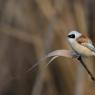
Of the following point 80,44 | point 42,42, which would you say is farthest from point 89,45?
point 42,42

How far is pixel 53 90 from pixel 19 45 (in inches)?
17.0

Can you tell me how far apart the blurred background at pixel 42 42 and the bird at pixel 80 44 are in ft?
2.27

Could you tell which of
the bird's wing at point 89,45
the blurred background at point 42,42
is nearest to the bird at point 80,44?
the bird's wing at point 89,45

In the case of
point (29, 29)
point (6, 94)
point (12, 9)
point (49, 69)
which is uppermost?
point (12, 9)

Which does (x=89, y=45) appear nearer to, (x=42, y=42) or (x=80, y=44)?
(x=80, y=44)

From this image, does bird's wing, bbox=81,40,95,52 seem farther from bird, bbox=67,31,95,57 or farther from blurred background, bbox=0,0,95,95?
blurred background, bbox=0,0,95,95

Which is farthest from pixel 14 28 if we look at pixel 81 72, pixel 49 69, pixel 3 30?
pixel 81 72

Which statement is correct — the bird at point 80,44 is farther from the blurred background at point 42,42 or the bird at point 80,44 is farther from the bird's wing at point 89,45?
the blurred background at point 42,42

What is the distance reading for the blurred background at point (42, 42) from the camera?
2.39m

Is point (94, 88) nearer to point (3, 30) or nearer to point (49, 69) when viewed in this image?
point (49, 69)

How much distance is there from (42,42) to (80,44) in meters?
0.95

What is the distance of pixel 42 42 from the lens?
2494 mm

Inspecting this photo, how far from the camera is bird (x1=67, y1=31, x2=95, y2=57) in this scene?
1.50m

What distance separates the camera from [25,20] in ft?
8.64
